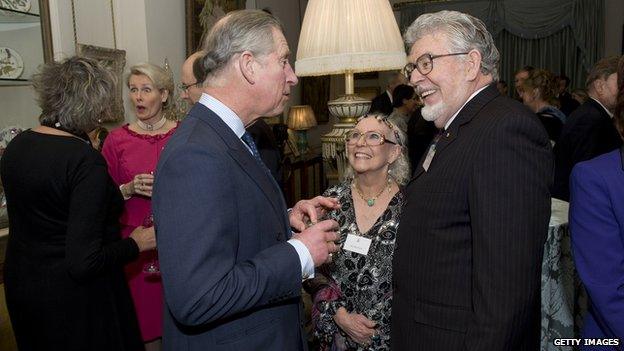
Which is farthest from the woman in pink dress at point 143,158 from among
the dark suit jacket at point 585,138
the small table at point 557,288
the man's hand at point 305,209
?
the dark suit jacket at point 585,138

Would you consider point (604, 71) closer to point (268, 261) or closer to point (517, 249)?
point (517, 249)

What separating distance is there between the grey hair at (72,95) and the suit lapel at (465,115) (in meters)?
1.19

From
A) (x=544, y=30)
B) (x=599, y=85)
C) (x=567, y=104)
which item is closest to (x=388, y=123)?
(x=599, y=85)

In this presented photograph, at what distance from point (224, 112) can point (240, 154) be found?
13 cm

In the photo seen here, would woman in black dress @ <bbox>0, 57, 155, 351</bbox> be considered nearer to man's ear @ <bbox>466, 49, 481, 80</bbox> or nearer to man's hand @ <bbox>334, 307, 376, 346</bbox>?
man's hand @ <bbox>334, 307, 376, 346</bbox>

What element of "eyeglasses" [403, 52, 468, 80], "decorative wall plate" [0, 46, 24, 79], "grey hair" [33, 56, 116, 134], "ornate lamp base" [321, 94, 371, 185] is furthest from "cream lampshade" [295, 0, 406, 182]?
"decorative wall plate" [0, 46, 24, 79]

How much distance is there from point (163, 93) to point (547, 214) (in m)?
2.05

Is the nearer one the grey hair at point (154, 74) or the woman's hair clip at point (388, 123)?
Answer: the woman's hair clip at point (388, 123)

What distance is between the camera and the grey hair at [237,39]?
3.80ft

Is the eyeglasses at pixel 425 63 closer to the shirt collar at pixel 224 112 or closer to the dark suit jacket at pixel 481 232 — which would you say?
the dark suit jacket at pixel 481 232

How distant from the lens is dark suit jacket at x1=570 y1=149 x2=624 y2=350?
4.29 ft

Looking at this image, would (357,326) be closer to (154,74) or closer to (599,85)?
(154,74)

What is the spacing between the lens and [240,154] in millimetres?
1139

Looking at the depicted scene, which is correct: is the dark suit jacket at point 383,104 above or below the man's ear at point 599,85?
below
